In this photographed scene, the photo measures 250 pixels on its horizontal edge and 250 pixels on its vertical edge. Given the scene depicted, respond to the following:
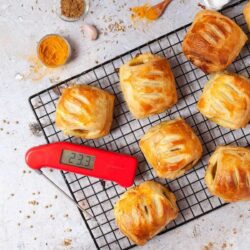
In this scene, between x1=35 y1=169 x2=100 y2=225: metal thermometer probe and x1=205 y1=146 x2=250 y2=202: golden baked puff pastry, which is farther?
x1=35 y1=169 x2=100 y2=225: metal thermometer probe

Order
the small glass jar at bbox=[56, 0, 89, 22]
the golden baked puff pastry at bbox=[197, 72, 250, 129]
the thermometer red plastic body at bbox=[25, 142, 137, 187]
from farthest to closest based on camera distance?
the small glass jar at bbox=[56, 0, 89, 22]
the thermometer red plastic body at bbox=[25, 142, 137, 187]
the golden baked puff pastry at bbox=[197, 72, 250, 129]

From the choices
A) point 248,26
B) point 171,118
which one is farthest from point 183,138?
point 248,26

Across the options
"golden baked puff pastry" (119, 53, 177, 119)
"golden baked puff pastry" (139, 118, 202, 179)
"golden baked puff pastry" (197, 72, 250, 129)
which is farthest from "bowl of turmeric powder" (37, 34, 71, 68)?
"golden baked puff pastry" (197, 72, 250, 129)

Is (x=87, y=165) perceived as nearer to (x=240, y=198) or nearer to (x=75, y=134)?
(x=75, y=134)

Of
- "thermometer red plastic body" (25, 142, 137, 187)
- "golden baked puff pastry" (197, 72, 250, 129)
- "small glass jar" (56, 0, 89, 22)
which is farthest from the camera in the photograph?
"small glass jar" (56, 0, 89, 22)

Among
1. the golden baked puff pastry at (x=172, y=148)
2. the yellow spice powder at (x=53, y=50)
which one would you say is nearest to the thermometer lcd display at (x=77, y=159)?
the golden baked puff pastry at (x=172, y=148)

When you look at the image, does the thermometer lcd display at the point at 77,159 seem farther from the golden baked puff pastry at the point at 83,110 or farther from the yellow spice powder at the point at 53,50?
the yellow spice powder at the point at 53,50

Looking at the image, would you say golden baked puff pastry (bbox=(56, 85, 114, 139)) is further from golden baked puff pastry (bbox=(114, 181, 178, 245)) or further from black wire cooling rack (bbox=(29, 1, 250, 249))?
golden baked puff pastry (bbox=(114, 181, 178, 245))
